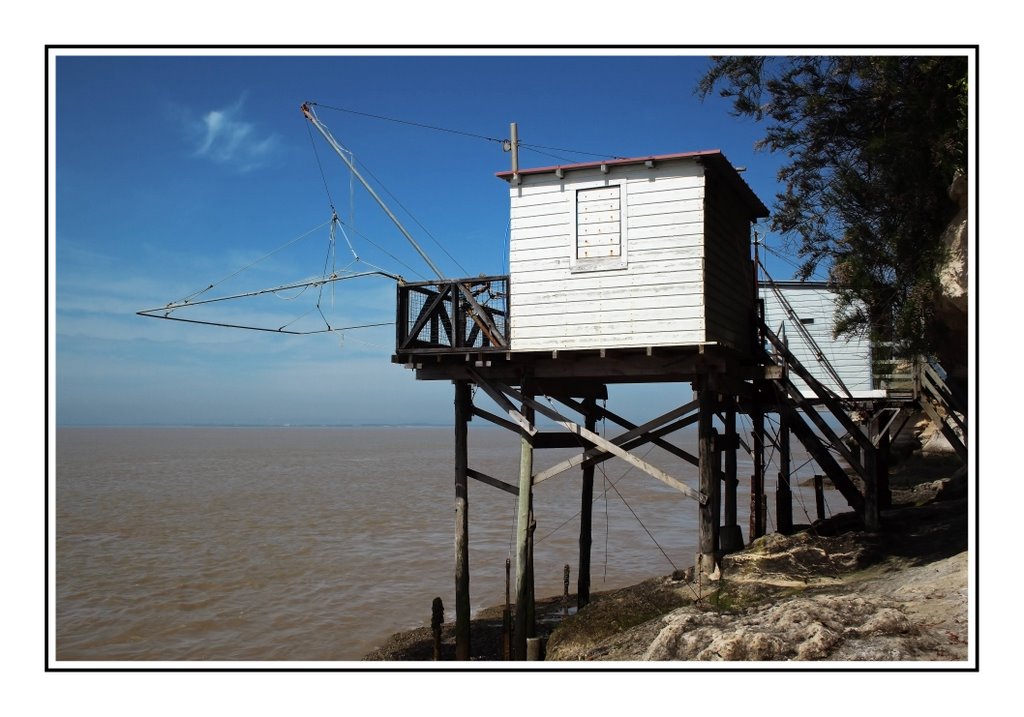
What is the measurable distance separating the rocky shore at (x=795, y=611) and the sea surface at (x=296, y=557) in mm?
2571

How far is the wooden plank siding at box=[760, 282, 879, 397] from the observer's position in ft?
86.0

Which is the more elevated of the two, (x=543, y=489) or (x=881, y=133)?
(x=881, y=133)

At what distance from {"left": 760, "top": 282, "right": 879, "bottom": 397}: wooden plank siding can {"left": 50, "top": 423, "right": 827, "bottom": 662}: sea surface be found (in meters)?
5.68

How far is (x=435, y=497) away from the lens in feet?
118

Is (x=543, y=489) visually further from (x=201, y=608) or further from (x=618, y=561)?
(x=201, y=608)

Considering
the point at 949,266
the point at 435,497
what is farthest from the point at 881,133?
the point at 435,497

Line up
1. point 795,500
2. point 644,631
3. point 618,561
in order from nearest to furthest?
point 644,631 → point 618,561 → point 795,500

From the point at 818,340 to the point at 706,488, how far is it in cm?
1685

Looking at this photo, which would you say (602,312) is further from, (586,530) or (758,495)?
(758,495)

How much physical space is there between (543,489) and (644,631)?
97.8 feet

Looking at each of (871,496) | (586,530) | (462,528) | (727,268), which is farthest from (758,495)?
(462,528)

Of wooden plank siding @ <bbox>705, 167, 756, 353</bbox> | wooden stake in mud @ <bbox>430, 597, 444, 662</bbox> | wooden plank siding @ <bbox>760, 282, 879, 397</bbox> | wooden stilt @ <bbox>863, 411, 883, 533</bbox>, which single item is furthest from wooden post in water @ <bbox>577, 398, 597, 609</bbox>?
wooden plank siding @ <bbox>760, 282, 879, 397</bbox>

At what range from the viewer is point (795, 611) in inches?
385

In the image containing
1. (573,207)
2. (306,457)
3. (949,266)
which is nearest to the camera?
(949,266)
